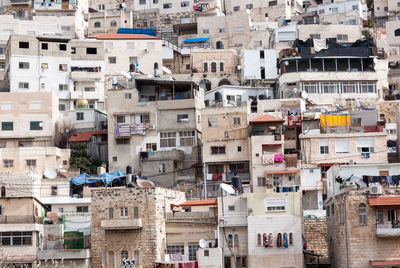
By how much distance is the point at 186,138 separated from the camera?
212 ft

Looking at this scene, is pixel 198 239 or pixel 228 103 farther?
pixel 228 103

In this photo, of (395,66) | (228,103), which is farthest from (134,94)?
(395,66)

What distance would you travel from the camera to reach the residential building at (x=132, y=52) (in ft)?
268

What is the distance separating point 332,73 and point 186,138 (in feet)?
45.9

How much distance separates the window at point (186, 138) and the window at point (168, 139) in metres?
0.52

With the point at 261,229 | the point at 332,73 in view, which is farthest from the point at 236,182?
the point at 332,73

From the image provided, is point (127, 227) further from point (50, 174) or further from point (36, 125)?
point (36, 125)

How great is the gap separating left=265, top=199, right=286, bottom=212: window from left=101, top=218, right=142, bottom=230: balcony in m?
6.81

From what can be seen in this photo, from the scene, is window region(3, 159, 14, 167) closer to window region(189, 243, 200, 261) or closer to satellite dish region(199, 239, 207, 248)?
window region(189, 243, 200, 261)

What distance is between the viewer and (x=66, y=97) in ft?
248

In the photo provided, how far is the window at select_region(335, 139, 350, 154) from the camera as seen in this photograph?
199ft

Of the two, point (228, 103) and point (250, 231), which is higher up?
point (228, 103)

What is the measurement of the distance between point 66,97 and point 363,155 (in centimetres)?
2783

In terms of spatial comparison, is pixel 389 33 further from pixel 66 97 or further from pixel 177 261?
pixel 177 261
